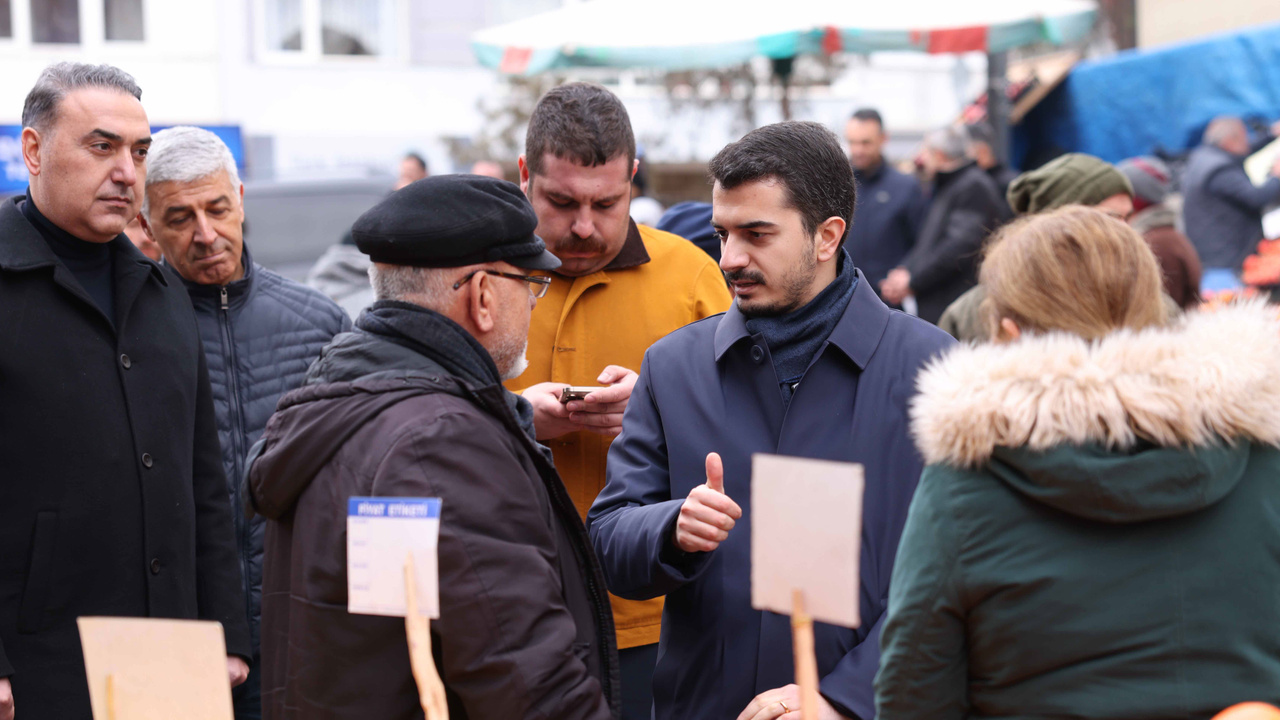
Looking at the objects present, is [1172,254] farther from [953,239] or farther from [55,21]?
[55,21]

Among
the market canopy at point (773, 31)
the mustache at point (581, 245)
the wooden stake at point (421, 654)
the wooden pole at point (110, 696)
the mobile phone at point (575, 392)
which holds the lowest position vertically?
the wooden pole at point (110, 696)

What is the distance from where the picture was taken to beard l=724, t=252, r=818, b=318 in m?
2.48

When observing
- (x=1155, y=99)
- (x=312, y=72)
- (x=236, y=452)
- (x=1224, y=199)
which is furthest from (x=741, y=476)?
(x=312, y=72)

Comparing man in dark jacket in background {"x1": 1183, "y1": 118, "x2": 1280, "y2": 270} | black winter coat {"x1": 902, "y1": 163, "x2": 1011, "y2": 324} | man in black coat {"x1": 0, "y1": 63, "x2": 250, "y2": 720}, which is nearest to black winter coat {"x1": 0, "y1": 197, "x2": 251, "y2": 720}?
man in black coat {"x1": 0, "y1": 63, "x2": 250, "y2": 720}

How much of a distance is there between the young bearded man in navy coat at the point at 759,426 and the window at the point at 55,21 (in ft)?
57.4

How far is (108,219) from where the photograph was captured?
2.76m

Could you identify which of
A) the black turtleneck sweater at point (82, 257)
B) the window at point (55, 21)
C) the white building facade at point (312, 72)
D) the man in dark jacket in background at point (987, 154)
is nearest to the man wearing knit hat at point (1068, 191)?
the black turtleneck sweater at point (82, 257)

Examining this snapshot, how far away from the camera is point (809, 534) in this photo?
1.69 m

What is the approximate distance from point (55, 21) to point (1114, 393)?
18.7m

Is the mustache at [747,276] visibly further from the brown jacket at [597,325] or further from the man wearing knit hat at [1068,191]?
the man wearing knit hat at [1068,191]

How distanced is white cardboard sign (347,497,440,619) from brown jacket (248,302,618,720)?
0.22ft

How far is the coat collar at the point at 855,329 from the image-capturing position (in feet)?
7.80

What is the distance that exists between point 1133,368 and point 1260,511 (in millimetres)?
289

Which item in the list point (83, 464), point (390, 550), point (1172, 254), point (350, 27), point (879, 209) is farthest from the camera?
point (350, 27)
